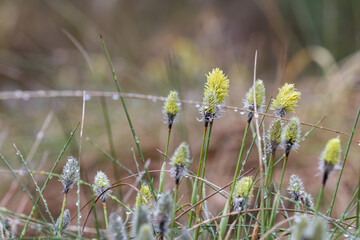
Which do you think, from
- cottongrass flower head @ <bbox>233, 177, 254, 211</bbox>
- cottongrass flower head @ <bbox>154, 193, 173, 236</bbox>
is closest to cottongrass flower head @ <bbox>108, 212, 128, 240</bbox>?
cottongrass flower head @ <bbox>154, 193, 173, 236</bbox>

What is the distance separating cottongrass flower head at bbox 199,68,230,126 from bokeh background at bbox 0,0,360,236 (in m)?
0.30

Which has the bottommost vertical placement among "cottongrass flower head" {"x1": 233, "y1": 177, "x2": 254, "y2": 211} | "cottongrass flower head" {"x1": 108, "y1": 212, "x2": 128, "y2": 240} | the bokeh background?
"cottongrass flower head" {"x1": 108, "y1": 212, "x2": 128, "y2": 240}

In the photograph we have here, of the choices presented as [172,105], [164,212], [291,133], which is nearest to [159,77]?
[172,105]

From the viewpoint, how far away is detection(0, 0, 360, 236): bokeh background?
96.8 inches

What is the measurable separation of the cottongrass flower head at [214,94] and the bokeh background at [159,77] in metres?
0.30

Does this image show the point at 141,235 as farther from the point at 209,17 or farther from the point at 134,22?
the point at 134,22

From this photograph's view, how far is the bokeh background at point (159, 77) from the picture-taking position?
246 cm

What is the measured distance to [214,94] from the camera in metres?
0.88

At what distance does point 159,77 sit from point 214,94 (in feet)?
9.51

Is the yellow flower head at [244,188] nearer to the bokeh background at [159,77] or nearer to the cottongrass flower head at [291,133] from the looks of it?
the cottongrass flower head at [291,133]

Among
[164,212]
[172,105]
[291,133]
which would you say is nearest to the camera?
[164,212]

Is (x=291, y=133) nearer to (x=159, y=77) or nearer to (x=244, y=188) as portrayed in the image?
(x=244, y=188)

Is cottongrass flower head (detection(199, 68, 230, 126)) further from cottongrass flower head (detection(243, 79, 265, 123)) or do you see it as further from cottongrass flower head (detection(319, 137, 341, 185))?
cottongrass flower head (detection(319, 137, 341, 185))

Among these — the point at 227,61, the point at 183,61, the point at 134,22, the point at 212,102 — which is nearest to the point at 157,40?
the point at 134,22
